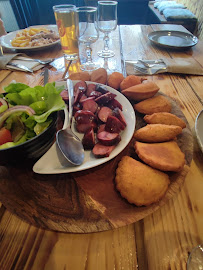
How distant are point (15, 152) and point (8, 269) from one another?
33 centimetres

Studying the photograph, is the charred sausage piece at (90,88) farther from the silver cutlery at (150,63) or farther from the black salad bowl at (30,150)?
the silver cutlery at (150,63)

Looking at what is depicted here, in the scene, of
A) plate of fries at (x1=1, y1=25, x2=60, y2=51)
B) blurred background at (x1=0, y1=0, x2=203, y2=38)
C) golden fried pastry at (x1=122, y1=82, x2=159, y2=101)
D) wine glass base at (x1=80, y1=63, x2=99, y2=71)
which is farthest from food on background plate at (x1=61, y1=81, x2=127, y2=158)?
blurred background at (x1=0, y1=0, x2=203, y2=38)

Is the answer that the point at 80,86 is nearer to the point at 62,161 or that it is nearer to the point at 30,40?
the point at 62,161

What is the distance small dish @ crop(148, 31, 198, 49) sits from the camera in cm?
176

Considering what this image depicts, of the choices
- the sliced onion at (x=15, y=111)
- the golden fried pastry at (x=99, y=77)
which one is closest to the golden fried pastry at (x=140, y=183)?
the sliced onion at (x=15, y=111)

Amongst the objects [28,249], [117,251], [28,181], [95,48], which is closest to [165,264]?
[117,251]

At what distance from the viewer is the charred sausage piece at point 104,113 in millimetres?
846

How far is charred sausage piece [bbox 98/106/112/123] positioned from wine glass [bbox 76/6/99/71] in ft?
2.46

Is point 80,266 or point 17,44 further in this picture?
point 17,44

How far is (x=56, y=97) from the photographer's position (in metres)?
0.76

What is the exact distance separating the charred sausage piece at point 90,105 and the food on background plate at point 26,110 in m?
0.17

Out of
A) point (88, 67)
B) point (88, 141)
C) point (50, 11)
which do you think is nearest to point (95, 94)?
point (88, 141)

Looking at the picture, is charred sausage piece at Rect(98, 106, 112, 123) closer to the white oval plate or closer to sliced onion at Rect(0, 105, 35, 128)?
the white oval plate

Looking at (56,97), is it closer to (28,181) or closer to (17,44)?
(28,181)
